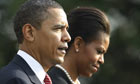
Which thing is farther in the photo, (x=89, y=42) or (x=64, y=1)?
(x=64, y=1)

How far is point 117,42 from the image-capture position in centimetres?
1498

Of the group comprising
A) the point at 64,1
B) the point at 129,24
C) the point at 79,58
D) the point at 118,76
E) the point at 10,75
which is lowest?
the point at 118,76

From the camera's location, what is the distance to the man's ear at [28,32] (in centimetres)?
551

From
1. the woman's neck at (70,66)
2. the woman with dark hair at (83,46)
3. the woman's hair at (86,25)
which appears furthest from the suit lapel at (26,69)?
the woman's hair at (86,25)

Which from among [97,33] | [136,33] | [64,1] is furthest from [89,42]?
[136,33]

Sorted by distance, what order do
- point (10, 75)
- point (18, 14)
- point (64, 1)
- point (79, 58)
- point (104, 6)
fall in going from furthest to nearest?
point (104, 6) → point (64, 1) → point (79, 58) → point (18, 14) → point (10, 75)

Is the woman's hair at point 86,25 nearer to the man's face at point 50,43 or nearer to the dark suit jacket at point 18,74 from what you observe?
the man's face at point 50,43

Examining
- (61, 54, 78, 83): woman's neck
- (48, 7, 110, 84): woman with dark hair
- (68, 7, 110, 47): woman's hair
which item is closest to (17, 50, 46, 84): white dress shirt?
(48, 7, 110, 84): woman with dark hair

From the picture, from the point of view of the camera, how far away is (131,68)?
15.5 meters

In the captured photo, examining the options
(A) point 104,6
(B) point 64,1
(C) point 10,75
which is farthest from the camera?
(A) point 104,6

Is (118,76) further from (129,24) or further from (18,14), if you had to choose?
(18,14)

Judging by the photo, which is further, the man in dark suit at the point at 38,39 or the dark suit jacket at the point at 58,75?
the dark suit jacket at the point at 58,75

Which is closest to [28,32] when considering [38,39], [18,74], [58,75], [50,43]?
[38,39]

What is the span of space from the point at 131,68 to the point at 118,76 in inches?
14.6
